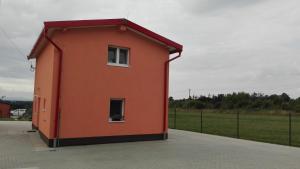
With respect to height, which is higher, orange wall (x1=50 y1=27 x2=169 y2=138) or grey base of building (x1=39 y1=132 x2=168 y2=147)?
orange wall (x1=50 y1=27 x2=169 y2=138)

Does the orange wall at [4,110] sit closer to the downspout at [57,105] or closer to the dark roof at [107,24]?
the dark roof at [107,24]

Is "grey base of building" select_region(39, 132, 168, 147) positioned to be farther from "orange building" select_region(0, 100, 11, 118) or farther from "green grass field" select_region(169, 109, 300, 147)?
"orange building" select_region(0, 100, 11, 118)

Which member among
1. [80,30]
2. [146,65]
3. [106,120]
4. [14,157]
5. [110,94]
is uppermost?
[80,30]

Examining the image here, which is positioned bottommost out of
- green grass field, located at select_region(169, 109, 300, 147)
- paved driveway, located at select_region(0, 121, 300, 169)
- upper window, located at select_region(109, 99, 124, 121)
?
paved driveway, located at select_region(0, 121, 300, 169)

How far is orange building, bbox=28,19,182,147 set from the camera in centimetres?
1380

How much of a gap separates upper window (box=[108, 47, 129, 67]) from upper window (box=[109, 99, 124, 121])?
5.56ft

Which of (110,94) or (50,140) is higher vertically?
(110,94)

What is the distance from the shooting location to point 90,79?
14547 mm

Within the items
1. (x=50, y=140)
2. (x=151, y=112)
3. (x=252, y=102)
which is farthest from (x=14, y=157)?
(x=252, y=102)

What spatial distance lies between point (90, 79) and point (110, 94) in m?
1.15

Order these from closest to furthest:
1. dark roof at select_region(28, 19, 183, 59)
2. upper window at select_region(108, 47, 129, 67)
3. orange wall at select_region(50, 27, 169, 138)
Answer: dark roof at select_region(28, 19, 183, 59), orange wall at select_region(50, 27, 169, 138), upper window at select_region(108, 47, 129, 67)

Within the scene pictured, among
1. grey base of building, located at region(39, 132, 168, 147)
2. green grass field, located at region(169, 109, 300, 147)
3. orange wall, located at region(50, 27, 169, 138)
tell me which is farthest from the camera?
green grass field, located at region(169, 109, 300, 147)

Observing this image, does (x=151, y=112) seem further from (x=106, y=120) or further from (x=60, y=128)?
(x=60, y=128)

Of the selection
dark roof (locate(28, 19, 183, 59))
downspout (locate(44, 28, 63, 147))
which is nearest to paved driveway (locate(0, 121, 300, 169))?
downspout (locate(44, 28, 63, 147))
